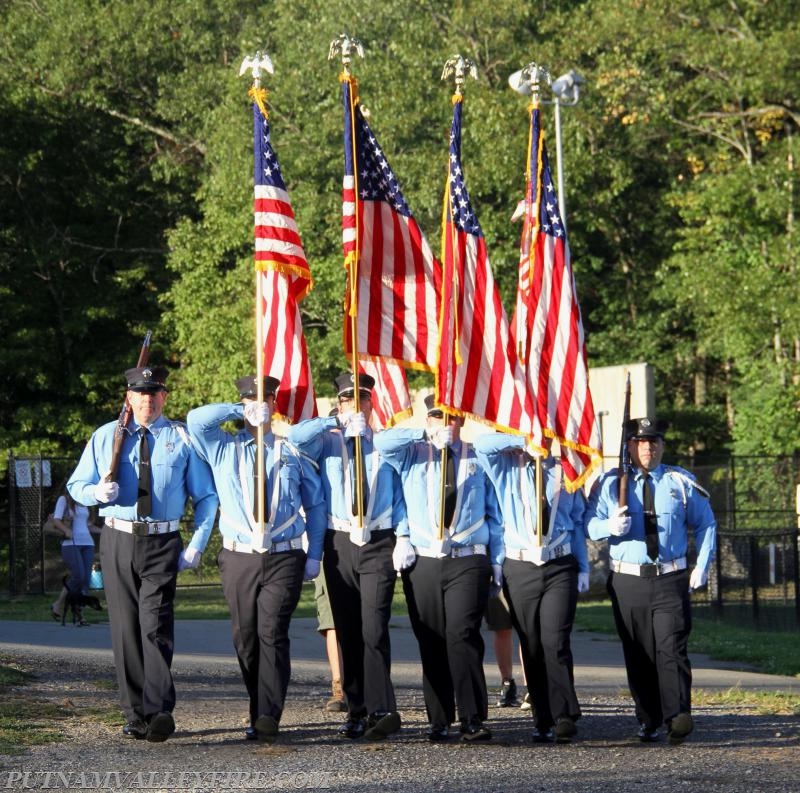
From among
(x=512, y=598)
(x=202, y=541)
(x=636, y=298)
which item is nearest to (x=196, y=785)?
(x=202, y=541)

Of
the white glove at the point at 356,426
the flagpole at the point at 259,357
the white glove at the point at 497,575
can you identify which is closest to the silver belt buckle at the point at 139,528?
the flagpole at the point at 259,357

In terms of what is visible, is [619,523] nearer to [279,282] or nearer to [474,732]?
[474,732]

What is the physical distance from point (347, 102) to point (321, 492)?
2702mm

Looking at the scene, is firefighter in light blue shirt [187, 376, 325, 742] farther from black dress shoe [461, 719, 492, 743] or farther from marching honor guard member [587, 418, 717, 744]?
marching honor guard member [587, 418, 717, 744]

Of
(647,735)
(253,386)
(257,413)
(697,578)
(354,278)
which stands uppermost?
(354,278)

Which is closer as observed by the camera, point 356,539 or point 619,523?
point 619,523

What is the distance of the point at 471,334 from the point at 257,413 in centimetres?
177

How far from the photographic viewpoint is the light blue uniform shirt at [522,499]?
376 inches

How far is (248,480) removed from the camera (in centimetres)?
938

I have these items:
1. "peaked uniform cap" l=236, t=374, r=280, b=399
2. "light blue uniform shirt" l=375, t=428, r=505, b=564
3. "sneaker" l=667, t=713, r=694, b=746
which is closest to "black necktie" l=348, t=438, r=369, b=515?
"light blue uniform shirt" l=375, t=428, r=505, b=564

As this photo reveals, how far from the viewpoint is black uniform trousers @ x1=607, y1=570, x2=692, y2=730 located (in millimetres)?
9266

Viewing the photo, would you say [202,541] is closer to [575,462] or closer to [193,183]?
[575,462]

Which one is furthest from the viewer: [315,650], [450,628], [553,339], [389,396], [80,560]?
[80,560]

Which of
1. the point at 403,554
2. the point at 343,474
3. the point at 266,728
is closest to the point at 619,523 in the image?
the point at 403,554
